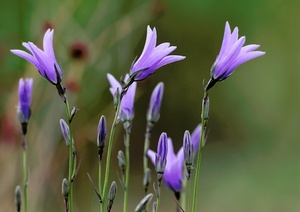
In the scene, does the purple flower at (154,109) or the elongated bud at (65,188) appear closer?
the elongated bud at (65,188)

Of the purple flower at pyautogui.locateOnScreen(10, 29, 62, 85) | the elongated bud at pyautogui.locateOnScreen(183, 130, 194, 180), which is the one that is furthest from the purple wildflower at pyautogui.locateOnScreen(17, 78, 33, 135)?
the elongated bud at pyautogui.locateOnScreen(183, 130, 194, 180)

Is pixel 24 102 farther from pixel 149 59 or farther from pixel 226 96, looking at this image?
pixel 226 96

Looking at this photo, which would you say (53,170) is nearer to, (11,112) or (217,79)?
(11,112)

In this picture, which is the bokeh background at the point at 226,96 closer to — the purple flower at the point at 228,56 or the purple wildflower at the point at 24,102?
the purple wildflower at the point at 24,102

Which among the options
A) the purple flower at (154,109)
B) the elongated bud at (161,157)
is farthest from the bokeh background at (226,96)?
the elongated bud at (161,157)

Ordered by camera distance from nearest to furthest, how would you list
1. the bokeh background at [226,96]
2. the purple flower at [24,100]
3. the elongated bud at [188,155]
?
the elongated bud at [188,155]
the purple flower at [24,100]
the bokeh background at [226,96]

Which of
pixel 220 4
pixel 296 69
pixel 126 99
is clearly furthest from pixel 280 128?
pixel 126 99

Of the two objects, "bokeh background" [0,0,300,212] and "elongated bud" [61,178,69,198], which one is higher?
"bokeh background" [0,0,300,212]

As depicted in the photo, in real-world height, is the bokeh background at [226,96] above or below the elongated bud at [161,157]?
above

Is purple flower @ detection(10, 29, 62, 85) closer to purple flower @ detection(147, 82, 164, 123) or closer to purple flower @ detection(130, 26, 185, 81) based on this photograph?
purple flower @ detection(130, 26, 185, 81)
